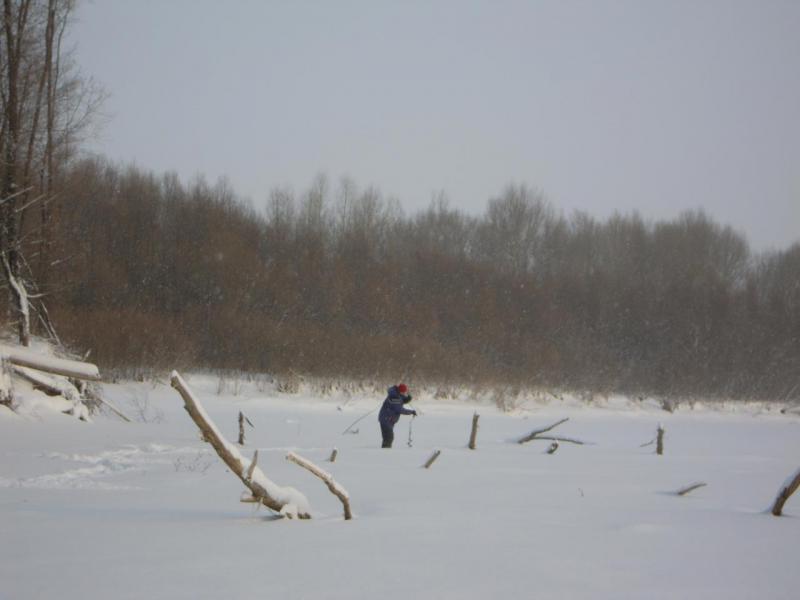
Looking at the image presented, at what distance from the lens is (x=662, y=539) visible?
4711 mm

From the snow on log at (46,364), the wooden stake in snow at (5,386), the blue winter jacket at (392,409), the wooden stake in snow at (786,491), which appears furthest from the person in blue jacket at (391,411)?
the wooden stake in snow at (786,491)

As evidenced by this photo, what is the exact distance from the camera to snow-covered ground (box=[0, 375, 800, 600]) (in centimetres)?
368

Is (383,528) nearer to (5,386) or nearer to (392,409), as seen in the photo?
(392,409)

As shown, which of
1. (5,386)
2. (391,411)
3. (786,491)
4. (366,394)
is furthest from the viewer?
(366,394)

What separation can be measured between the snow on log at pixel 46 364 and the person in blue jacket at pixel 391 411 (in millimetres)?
5459

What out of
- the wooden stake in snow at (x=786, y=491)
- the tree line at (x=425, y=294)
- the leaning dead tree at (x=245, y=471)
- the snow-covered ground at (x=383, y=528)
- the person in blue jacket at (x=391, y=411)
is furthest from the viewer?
the tree line at (x=425, y=294)

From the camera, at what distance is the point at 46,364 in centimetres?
1288

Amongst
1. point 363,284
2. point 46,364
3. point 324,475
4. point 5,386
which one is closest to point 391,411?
point 46,364

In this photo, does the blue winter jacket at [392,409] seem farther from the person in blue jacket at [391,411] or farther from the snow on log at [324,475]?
the snow on log at [324,475]

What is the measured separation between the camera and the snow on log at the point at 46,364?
12695mm

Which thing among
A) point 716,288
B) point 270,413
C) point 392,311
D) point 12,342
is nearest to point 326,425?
point 270,413

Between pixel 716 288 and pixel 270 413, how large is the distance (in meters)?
41.2

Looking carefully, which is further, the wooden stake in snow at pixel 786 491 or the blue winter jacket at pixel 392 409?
the blue winter jacket at pixel 392 409

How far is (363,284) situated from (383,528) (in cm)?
3869
